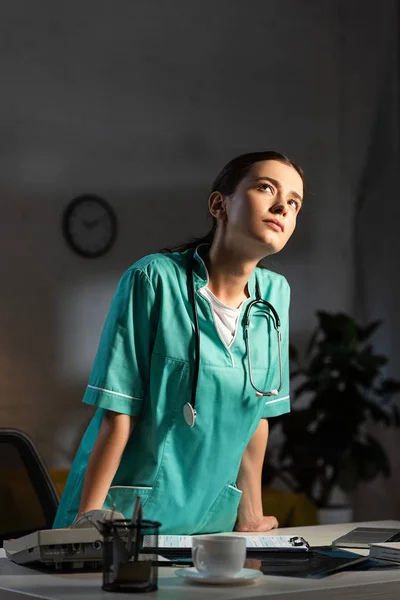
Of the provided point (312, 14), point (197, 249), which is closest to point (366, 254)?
point (312, 14)

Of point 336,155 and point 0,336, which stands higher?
point 336,155

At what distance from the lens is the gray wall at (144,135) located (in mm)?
4398

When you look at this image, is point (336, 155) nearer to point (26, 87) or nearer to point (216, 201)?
point (26, 87)

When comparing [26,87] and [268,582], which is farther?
[26,87]

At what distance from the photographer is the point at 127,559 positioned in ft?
4.27

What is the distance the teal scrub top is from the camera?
5.86ft

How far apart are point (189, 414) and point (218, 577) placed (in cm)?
46

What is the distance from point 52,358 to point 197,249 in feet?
8.67

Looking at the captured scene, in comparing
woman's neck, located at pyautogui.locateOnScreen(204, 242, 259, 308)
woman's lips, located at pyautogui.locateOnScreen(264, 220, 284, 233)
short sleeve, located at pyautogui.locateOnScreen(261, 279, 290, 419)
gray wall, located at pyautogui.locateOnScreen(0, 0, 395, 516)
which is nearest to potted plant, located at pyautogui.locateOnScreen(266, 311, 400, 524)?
gray wall, located at pyautogui.locateOnScreen(0, 0, 395, 516)

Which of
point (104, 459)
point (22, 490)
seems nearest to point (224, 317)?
point (104, 459)

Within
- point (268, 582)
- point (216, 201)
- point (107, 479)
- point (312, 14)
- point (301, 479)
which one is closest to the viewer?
point (268, 582)

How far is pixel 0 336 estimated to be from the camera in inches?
170

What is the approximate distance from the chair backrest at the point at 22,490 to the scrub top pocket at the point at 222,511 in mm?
581

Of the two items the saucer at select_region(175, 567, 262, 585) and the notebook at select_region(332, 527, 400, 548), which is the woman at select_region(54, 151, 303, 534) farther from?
the saucer at select_region(175, 567, 262, 585)
